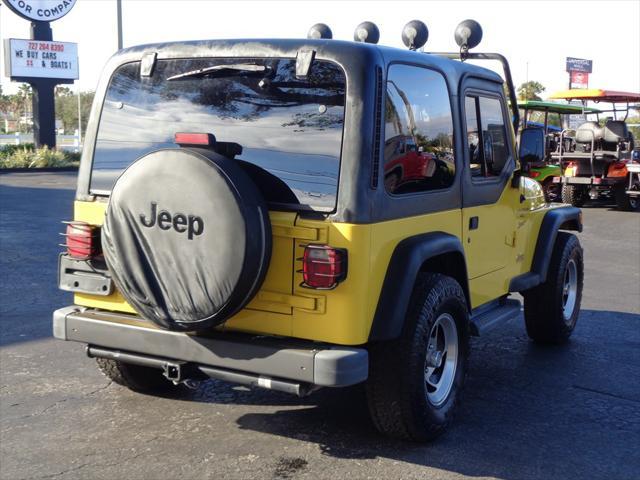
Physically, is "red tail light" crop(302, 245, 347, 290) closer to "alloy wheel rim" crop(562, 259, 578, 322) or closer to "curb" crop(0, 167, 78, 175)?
"alloy wheel rim" crop(562, 259, 578, 322)

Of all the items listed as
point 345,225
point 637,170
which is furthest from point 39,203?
point 345,225

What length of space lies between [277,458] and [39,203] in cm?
1289

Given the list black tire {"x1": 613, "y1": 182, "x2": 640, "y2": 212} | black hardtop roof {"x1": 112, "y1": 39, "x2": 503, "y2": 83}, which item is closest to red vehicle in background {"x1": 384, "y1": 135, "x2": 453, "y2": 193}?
black hardtop roof {"x1": 112, "y1": 39, "x2": 503, "y2": 83}

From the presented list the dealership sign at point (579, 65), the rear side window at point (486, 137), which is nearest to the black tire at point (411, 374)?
the rear side window at point (486, 137)

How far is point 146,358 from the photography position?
4.00 meters

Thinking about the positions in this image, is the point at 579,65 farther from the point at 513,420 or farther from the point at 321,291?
the point at 321,291

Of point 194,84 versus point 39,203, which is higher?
point 194,84

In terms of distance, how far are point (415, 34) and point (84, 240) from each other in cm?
278

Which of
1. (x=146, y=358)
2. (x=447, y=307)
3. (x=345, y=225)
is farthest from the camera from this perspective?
(x=447, y=307)

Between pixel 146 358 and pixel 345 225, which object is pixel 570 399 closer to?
pixel 345 225

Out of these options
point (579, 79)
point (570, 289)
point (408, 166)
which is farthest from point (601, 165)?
point (579, 79)

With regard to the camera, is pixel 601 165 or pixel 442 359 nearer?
pixel 442 359

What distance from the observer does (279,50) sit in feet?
12.8

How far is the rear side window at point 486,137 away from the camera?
4.91m
